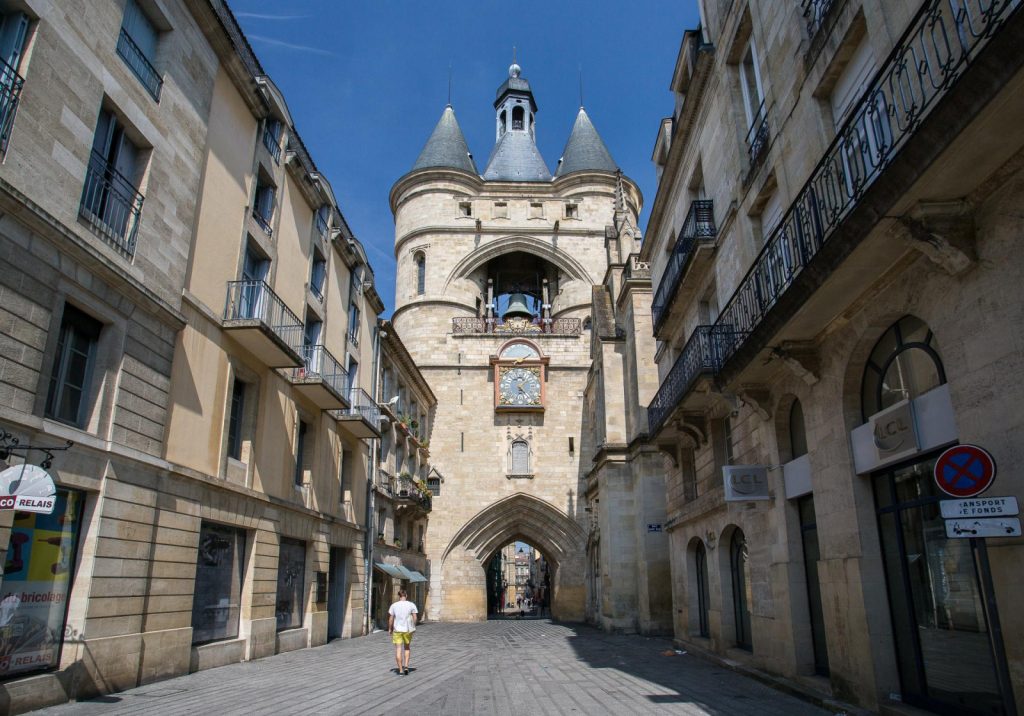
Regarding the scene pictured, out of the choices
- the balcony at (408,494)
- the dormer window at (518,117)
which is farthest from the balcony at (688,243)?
the dormer window at (518,117)

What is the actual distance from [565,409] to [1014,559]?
2553 cm

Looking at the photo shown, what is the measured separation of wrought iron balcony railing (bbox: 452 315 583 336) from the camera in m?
31.3

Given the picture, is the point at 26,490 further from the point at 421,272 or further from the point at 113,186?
the point at 421,272

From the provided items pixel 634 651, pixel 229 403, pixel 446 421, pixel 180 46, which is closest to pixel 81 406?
pixel 229 403

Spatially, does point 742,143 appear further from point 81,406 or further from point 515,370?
point 515,370

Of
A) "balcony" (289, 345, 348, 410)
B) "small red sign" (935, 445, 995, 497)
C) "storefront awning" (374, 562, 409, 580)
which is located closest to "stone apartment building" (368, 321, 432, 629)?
"storefront awning" (374, 562, 409, 580)

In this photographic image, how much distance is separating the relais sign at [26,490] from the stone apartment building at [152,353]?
0.23ft

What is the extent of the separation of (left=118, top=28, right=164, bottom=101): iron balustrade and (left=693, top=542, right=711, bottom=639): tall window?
12.0m

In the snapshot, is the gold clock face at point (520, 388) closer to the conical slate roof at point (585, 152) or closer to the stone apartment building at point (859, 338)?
the conical slate roof at point (585, 152)

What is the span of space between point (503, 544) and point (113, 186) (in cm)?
2356

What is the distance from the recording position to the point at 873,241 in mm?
5695

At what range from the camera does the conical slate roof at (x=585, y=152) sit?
36.0 metres

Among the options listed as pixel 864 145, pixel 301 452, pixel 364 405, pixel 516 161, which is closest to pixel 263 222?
pixel 301 452

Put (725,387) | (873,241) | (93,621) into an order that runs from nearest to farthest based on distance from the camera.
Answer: (873,241), (93,621), (725,387)
